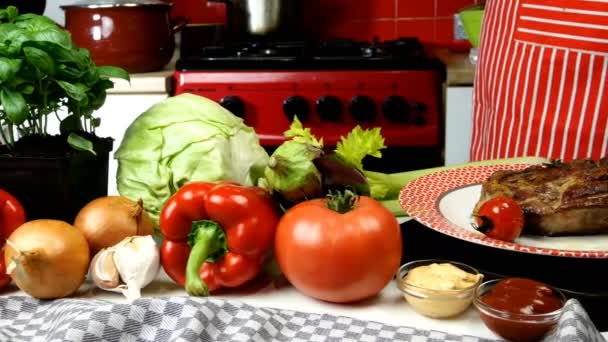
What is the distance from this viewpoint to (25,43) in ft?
3.01

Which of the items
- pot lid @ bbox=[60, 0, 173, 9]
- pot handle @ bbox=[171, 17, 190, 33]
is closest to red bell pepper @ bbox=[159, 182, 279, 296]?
pot lid @ bbox=[60, 0, 173, 9]

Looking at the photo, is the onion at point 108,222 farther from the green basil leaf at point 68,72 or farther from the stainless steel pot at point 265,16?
the stainless steel pot at point 265,16

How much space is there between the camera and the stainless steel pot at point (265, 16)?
2510 millimetres

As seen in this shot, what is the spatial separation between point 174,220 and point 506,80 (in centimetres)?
118

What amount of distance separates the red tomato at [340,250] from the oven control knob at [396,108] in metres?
1.34

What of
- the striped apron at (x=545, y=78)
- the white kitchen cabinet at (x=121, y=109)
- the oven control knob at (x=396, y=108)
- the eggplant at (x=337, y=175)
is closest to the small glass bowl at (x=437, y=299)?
the eggplant at (x=337, y=175)

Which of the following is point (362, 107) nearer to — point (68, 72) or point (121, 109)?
point (121, 109)

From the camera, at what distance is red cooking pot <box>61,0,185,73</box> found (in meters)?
2.24

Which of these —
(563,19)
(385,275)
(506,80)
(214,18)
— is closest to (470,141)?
(506,80)

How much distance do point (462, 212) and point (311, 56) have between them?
126 cm

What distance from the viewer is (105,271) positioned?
2.98ft

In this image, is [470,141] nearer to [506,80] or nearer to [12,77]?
[506,80]

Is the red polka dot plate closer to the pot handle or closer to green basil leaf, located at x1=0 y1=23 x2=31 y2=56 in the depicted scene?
green basil leaf, located at x1=0 y1=23 x2=31 y2=56

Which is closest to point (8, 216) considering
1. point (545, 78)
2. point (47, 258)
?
point (47, 258)
